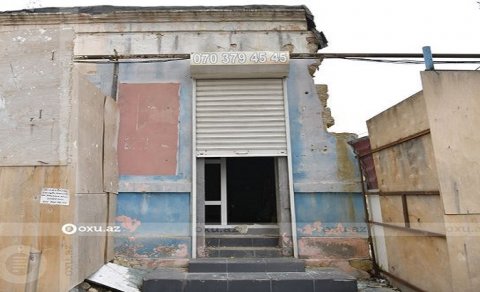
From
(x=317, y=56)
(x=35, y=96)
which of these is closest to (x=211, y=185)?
(x=317, y=56)

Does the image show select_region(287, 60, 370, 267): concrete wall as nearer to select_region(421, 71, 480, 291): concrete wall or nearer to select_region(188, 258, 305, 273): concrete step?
select_region(188, 258, 305, 273): concrete step

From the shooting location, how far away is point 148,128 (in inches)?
234

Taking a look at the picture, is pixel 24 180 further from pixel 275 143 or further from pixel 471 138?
pixel 471 138

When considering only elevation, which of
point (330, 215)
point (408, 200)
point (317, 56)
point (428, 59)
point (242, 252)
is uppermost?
point (317, 56)

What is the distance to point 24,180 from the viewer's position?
3.91 m

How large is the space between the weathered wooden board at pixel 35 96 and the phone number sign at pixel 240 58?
227cm

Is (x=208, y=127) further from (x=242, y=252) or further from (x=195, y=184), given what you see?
(x=242, y=252)

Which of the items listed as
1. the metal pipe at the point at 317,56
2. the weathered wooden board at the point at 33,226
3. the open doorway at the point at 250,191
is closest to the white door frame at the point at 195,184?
the metal pipe at the point at 317,56

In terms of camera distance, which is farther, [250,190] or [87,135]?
[250,190]

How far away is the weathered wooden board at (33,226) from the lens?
145 inches

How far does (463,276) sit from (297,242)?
2622mm

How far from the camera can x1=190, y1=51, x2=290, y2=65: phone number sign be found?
5.81m

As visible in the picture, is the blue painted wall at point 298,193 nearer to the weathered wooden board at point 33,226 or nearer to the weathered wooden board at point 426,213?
the weathered wooden board at point 426,213

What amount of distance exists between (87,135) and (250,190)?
18.5 feet
